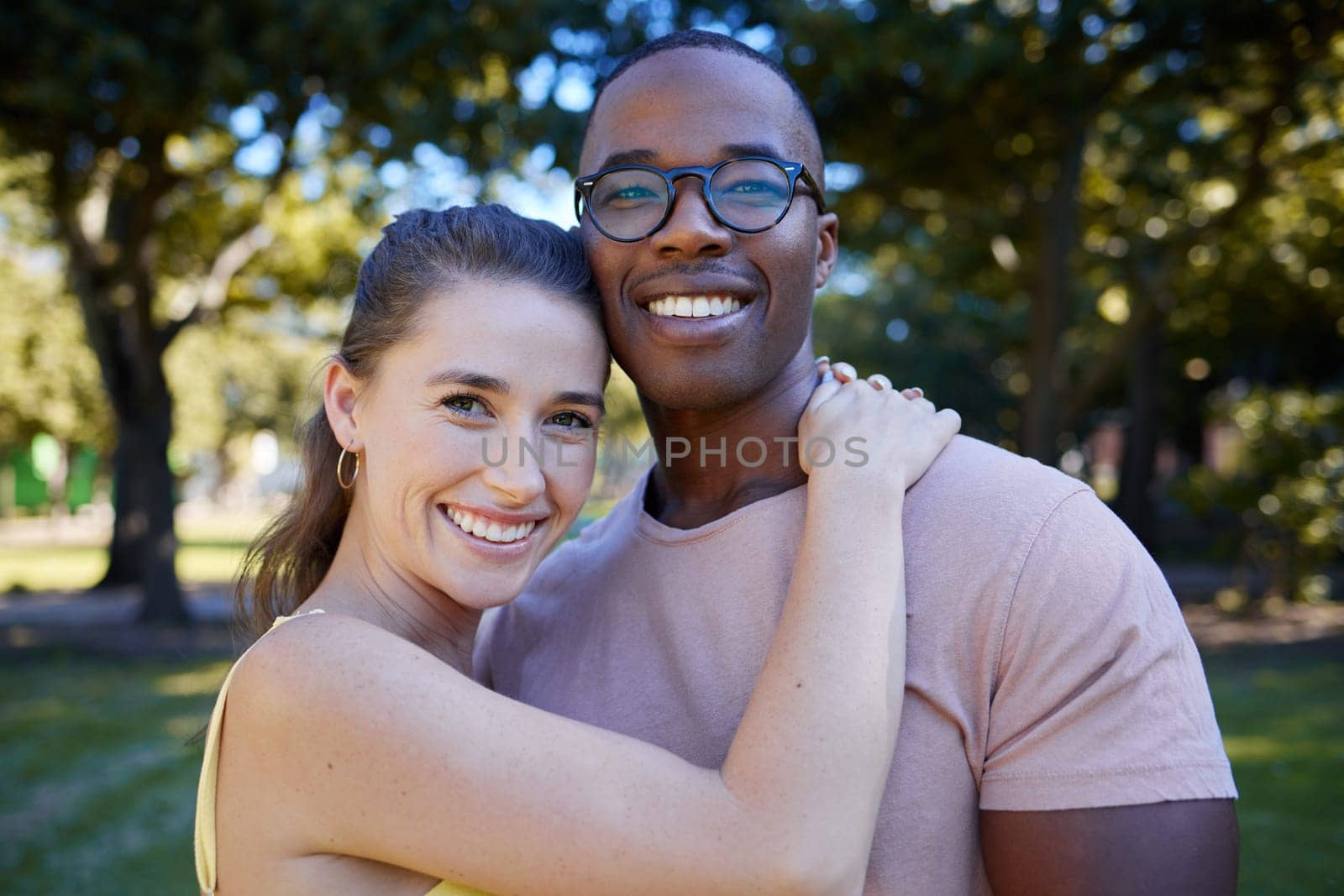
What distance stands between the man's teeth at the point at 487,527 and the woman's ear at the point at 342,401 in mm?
283

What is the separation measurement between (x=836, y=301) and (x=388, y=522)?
26.6 metres

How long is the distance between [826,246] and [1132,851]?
137cm

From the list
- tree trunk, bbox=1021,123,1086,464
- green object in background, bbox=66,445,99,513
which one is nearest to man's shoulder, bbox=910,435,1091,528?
tree trunk, bbox=1021,123,1086,464

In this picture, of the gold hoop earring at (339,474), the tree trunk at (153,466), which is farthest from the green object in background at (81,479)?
the gold hoop earring at (339,474)

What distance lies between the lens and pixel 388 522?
201 centimetres

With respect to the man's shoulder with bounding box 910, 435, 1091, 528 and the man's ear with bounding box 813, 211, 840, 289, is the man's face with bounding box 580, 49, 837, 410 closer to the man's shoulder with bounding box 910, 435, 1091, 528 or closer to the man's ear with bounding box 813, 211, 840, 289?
the man's ear with bounding box 813, 211, 840, 289

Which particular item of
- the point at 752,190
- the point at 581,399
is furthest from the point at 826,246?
the point at 581,399

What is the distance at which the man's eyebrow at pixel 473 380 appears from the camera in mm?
1896

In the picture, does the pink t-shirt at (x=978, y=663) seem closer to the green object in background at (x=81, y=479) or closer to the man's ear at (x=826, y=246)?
the man's ear at (x=826, y=246)

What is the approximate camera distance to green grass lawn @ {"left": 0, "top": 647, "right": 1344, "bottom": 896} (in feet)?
19.7

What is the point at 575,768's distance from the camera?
1594 mm

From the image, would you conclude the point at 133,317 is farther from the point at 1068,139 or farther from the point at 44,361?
the point at 44,361

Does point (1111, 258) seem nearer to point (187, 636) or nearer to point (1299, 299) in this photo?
point (1299, 299)

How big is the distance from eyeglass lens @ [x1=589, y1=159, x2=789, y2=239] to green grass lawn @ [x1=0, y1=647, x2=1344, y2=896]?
400 cm
